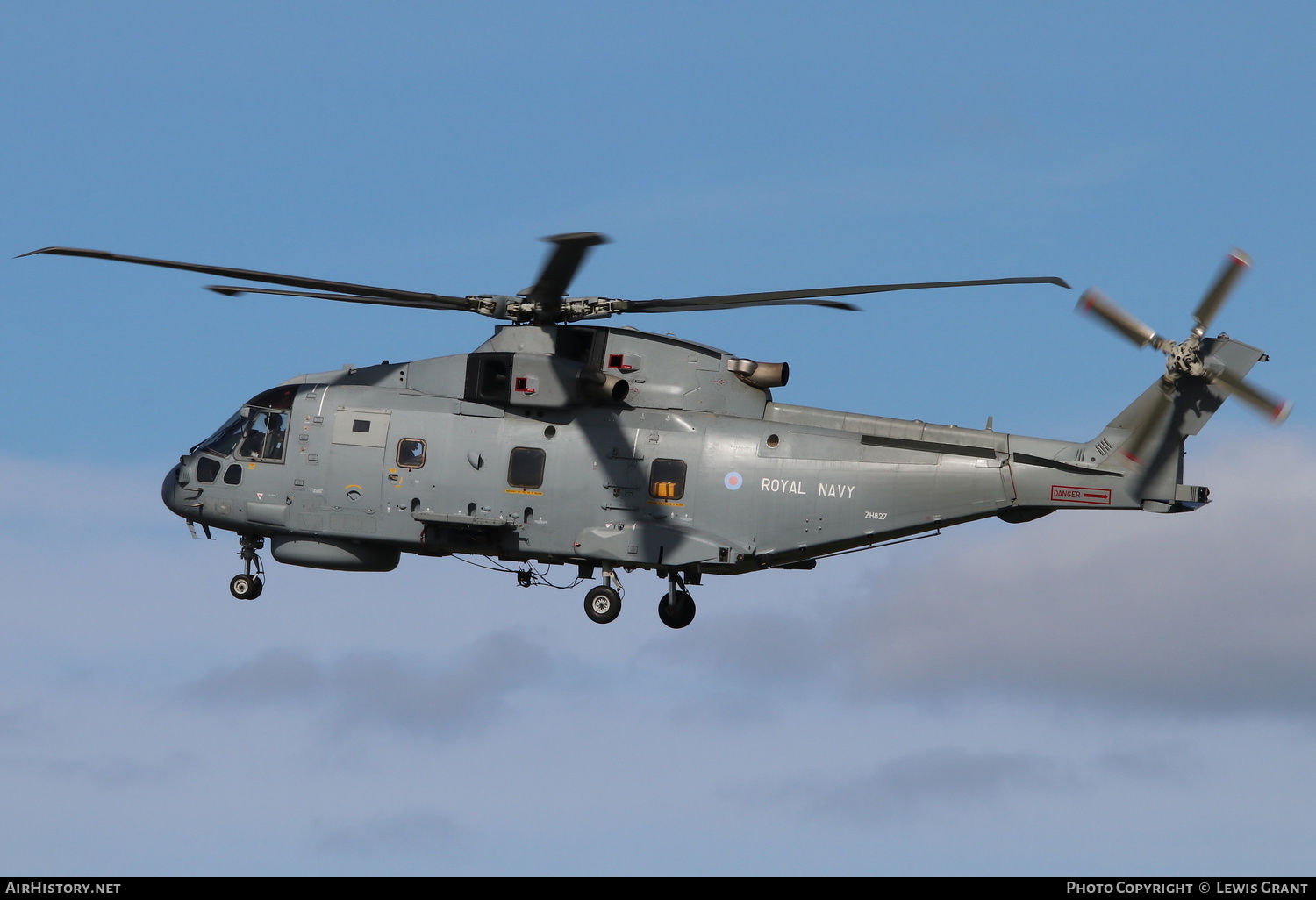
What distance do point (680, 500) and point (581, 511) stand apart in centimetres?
203

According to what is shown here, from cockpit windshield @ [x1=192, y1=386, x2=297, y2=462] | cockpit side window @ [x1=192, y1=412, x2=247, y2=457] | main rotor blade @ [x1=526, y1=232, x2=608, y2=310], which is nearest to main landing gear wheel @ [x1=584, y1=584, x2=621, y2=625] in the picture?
main rotor blade @ [x1=526, y1=232, x2=608, y2=310]

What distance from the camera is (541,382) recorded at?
34062 millimetres

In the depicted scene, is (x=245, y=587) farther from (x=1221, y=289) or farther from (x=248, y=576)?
(x=1221, y=289)

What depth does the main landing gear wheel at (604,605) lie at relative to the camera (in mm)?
34125

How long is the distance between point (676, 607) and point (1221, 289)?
12.5 metres

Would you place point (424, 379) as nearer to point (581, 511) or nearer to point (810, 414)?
point (581, 511)

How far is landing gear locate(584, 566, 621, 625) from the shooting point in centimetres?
3412

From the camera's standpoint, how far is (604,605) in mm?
34125

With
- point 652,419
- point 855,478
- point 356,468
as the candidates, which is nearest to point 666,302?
point 652,419

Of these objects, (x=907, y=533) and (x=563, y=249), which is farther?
(x=907, y=533)

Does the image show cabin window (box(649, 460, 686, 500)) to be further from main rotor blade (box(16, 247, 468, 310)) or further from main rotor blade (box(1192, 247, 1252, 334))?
main rotor blade (box(1192, 247, 1252, 334))

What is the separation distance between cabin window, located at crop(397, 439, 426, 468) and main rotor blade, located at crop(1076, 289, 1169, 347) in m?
13.4

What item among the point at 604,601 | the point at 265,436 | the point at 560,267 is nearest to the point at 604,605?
the point at 604,601

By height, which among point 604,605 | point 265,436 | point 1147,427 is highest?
point 265,436
